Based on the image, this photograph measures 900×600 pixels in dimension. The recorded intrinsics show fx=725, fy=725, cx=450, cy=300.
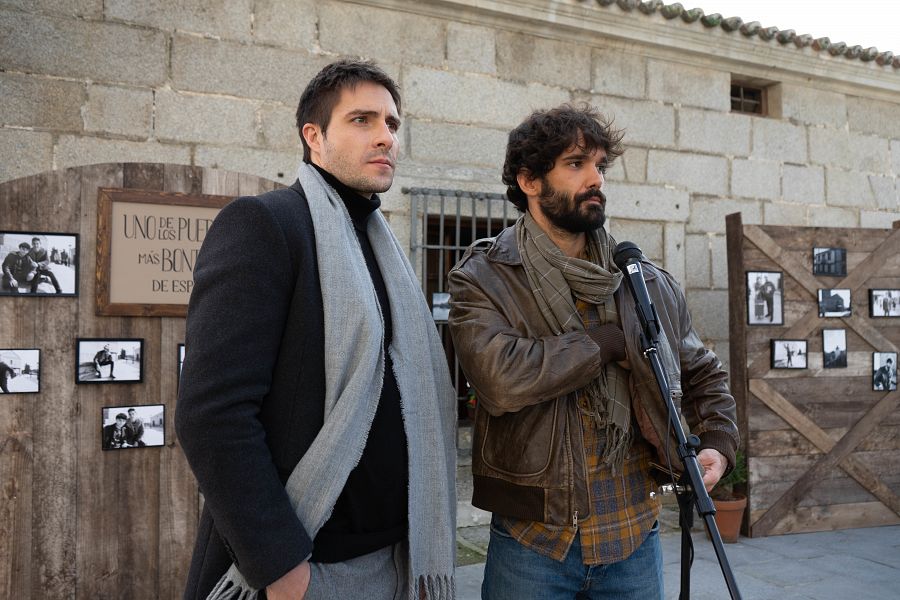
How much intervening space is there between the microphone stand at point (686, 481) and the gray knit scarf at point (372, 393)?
0.49m

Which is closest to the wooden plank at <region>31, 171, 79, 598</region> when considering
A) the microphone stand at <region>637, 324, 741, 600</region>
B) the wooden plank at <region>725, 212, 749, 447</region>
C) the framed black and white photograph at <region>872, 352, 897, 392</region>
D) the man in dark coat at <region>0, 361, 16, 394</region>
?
the man in dark coat at <region>0, 361, 16, 394</region>

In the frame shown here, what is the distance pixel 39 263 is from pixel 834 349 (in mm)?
5082

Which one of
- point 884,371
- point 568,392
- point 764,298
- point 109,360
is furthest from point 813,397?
point 109,360

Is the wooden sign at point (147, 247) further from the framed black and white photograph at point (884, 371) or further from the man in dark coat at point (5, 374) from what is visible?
the framed black and white photograph at point (884, 371)

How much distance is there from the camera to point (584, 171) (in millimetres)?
1991

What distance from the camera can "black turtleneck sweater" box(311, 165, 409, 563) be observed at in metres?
1.45

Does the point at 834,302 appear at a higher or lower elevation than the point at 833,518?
higher

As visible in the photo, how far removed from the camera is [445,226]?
5516mm

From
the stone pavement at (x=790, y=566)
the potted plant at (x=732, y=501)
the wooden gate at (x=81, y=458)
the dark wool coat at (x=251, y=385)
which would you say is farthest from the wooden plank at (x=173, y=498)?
the potted plant at (x=732, y=501)

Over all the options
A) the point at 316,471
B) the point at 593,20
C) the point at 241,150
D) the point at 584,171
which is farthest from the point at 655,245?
the point at 316,471

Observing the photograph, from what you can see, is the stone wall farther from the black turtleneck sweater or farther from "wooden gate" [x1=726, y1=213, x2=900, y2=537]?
the black turtleneck sweater

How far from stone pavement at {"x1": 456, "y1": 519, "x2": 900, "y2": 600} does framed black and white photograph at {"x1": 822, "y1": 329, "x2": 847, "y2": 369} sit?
3.93 ft

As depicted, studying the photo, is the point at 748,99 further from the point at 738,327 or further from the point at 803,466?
the point at 803,466

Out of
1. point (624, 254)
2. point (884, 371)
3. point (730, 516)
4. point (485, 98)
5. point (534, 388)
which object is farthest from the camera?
point (884, 371)
